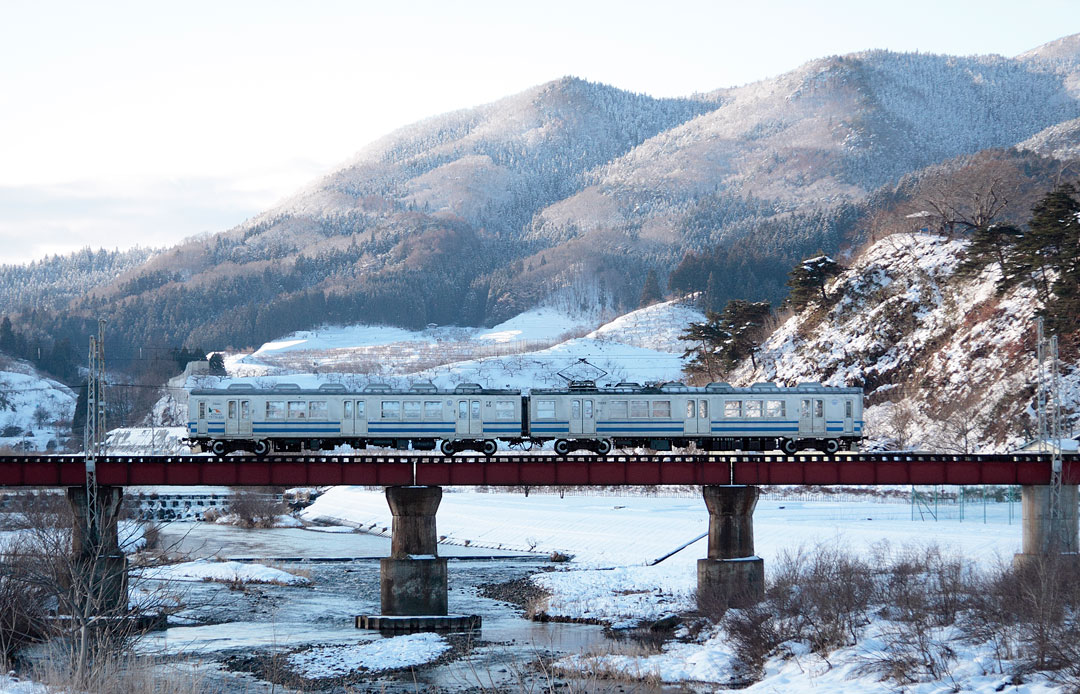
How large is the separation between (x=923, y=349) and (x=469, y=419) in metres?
69.3

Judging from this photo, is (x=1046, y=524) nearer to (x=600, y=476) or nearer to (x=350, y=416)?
(x=600, y=476)

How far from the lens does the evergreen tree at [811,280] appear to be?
136875 mm

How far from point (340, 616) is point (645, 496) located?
49.8 m

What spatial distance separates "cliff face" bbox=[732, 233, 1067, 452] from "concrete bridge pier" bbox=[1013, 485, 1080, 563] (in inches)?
1392

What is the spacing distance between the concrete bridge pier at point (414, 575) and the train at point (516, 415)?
3.65 meters

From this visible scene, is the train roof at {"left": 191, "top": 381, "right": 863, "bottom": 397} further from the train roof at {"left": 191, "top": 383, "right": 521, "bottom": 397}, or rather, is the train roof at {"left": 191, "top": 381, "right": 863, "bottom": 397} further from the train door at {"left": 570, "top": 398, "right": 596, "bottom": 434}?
the train door at {"left": 570, "top": 398, "right": 596, "bottom": 434}

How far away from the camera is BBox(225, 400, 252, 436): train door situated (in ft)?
198

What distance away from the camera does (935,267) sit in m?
126

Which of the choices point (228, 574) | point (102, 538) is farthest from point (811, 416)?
point (102, 538)

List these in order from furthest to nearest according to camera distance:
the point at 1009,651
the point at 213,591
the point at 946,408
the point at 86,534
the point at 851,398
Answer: the point at 946,408 → the point at 213,591 → the point at 851,398 → the point at 86,534 → the point at 1009,651

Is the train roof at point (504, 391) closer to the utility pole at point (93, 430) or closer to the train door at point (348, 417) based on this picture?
the train door at point (348, 417)

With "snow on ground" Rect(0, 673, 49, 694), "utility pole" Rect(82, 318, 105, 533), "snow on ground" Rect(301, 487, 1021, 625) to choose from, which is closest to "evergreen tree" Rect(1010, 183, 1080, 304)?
"snow on ground" Rect(301, 487, 1021, 625)

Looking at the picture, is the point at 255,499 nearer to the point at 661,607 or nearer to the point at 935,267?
the point at 661,607

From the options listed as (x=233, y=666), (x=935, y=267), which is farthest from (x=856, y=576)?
(x=935, y=267)
